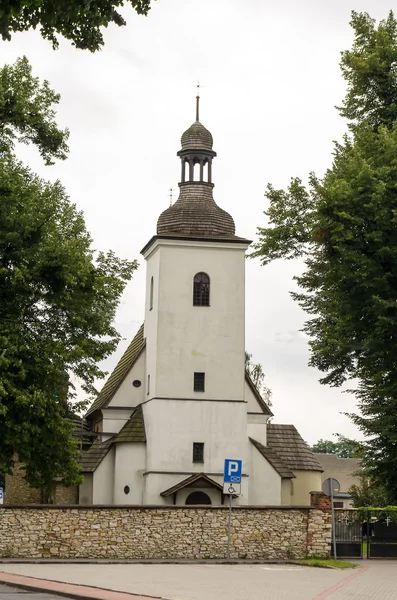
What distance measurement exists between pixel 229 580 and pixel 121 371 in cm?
2662

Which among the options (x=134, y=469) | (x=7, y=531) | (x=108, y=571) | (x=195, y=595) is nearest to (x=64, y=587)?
(x=195, y=595)

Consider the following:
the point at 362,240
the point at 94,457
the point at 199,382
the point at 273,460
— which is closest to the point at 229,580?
the point at 362,240

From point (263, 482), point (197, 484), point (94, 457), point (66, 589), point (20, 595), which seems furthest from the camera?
point (94, 457)

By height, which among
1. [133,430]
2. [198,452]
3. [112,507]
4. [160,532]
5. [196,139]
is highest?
[196,139]

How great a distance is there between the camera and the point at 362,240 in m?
24.7

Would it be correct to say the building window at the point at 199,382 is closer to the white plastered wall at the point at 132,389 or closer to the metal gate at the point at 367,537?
the white plastered wall at the point at 132,389

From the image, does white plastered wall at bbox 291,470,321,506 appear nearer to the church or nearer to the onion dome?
the church

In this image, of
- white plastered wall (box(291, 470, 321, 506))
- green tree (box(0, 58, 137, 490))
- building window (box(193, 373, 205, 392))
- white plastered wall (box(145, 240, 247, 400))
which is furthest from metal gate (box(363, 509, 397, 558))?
white plastered wall (box(291, 470, 321, 506))

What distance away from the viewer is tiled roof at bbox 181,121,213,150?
136ft

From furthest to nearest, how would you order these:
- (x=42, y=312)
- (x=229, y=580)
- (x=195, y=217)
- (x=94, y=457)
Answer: (x=195, y=217)
(x=94, y=457)
(x=42, y=312)
(x=229, y=580)

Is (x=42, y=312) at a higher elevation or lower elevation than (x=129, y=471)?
higher

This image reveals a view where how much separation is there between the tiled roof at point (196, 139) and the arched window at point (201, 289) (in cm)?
555

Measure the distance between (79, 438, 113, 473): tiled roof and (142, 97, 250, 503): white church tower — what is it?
210 cm

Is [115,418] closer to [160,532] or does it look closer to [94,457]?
[94,457]
